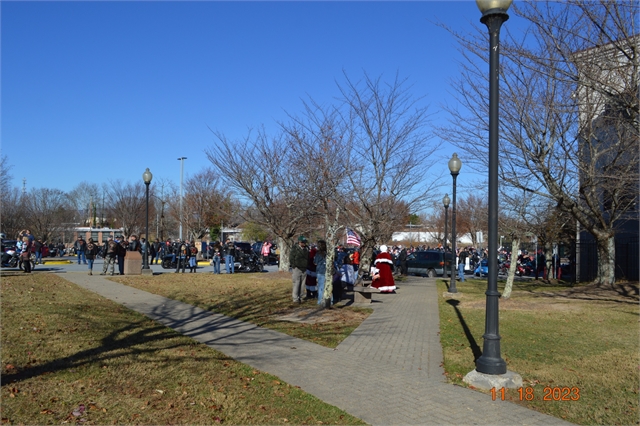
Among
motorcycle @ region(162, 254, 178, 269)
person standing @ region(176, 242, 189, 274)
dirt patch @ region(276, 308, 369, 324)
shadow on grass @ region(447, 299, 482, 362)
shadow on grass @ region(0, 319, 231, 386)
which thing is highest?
person standing @ region(176, 242, 189, 274)

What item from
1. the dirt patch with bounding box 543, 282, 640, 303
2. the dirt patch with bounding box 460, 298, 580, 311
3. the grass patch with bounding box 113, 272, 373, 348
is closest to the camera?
the grass patch with bounding box 113, 272, 373, 348

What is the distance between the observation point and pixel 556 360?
27.7ft

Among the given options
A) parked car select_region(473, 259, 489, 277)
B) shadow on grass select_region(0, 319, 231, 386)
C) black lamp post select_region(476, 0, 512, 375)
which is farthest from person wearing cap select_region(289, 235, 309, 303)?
parked car select_region(473, 259, 489, 277)

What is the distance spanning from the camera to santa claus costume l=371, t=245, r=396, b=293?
624 inches

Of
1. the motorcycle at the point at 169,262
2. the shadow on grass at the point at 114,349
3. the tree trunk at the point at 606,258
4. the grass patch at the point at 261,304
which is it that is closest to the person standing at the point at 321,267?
the grass patch at the point at 261,304

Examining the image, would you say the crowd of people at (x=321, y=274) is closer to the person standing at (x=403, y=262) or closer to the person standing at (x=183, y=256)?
the person standing at (x=183, y=256)

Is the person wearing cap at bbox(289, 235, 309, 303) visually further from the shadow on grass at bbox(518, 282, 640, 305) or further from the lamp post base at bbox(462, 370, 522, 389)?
the shadow on grass at bbox(518, 282, 640, 305)

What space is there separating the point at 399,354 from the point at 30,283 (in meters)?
13.0

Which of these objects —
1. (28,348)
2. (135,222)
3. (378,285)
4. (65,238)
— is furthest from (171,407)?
(65,238)

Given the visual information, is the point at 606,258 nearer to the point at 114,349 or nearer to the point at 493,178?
the point at 493,178

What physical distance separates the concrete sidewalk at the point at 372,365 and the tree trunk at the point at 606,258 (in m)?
9.68

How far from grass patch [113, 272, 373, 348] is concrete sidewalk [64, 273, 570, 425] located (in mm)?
380

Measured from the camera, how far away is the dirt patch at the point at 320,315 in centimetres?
1180

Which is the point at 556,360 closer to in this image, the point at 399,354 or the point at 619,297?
the point at 399,354
